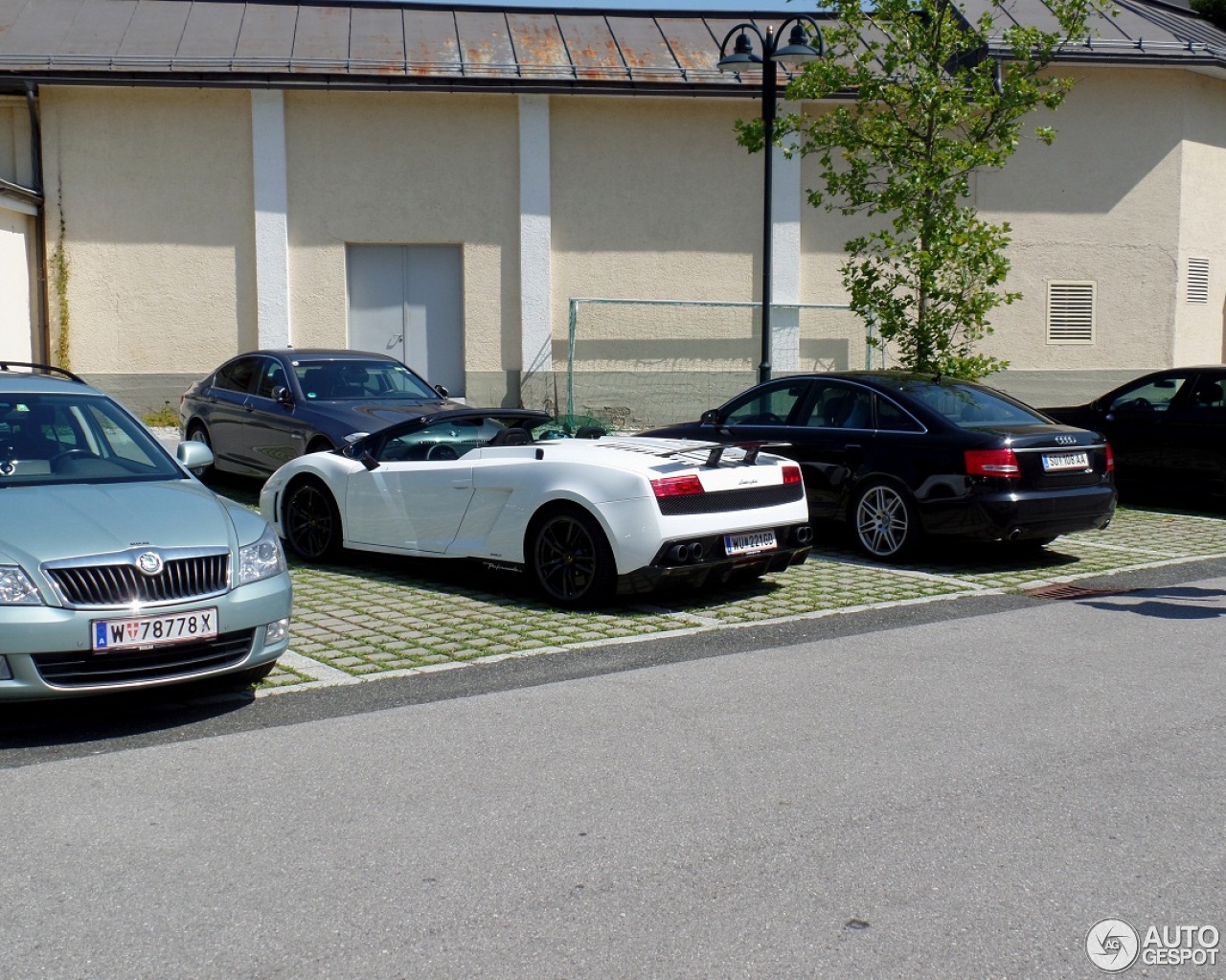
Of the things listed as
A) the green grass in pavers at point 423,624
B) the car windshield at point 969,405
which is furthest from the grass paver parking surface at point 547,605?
the car windshield at point 969,405

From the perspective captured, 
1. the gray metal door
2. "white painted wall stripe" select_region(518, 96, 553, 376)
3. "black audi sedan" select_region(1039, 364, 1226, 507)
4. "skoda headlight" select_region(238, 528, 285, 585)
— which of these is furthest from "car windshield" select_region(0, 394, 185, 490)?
"white painted wall stripe" select_region(518, 96, 553, 376)

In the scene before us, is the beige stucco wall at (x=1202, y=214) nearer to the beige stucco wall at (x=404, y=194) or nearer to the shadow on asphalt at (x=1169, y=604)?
the beige stucco wall at (x=404, y=194)

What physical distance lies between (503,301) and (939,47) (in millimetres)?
8453

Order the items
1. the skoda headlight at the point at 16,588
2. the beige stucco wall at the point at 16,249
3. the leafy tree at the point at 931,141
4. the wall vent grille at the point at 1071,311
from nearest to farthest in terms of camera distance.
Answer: the skoda headlight at the point at 16,588 → the leafy tree at the point at 931,141 → the beige stucco wall at the point at 16,249 → the wall vent grille at the point at 1071,311

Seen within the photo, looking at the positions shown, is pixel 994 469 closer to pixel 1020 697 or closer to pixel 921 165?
pixel 1020 697

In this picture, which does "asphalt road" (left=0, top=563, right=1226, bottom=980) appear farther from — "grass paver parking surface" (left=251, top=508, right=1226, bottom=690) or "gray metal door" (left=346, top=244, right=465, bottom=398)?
"gray metal door" (left=346, top=244, right=465, bottom=398)

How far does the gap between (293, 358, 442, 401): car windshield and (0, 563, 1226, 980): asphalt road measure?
21.5 feet

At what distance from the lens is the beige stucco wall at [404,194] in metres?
20.3

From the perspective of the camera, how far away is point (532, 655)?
285 inches

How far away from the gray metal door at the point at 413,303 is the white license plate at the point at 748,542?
13.0 metres

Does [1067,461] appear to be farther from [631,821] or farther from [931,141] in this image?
[631,821]

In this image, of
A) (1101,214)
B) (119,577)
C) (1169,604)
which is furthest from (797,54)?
(1101,214)

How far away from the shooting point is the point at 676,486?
317 inches

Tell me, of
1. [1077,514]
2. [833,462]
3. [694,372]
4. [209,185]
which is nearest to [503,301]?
[694,372]
